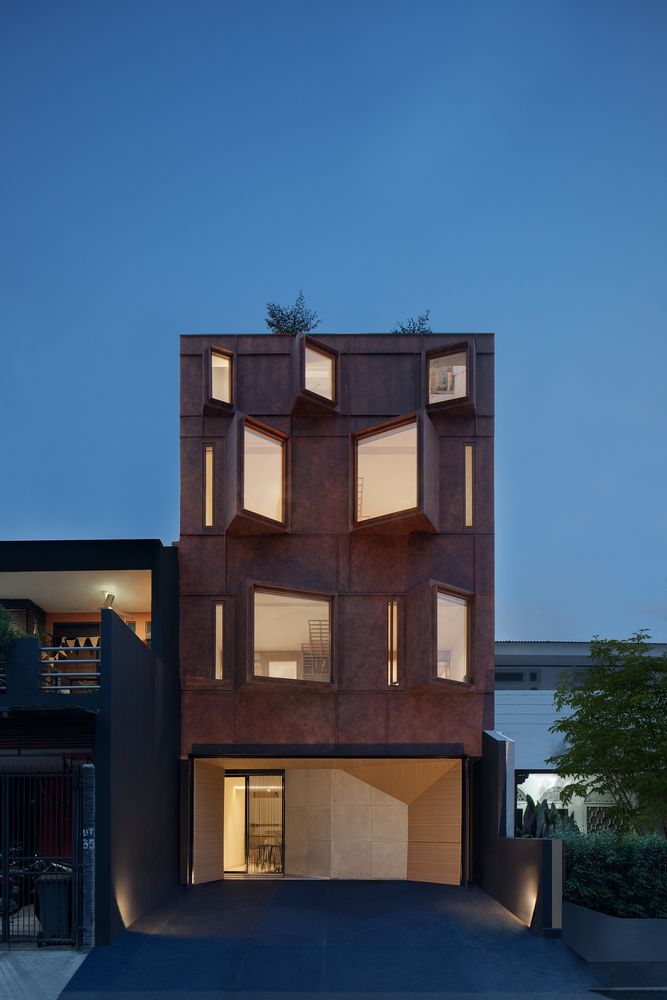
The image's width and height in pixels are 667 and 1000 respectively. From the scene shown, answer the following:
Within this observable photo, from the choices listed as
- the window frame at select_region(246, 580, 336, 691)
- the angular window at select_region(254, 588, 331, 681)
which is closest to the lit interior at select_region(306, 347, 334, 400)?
the window frame at select_region(246, 580, 336, 691)

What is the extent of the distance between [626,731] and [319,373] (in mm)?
10239

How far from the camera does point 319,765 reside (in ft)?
70.6

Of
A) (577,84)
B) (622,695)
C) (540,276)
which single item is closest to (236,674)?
(622,695)

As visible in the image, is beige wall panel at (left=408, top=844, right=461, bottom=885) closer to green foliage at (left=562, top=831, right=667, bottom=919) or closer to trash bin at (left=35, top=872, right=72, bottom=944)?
green foliage at (left=562, top=831, right=667, bottom=919)

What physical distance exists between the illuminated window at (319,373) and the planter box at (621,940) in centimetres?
1143

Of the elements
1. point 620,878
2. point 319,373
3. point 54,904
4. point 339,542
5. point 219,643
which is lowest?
point 620,878

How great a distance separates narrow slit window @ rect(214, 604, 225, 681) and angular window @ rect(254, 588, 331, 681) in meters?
1.17

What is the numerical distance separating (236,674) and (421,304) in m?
184

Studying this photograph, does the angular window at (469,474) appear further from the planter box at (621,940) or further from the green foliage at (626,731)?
the planter box at (621,940)

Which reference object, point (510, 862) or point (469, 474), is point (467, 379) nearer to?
point (469, 474)

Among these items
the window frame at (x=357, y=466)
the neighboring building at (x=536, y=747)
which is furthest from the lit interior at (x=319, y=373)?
the neighboring building at (x=536, y=747)

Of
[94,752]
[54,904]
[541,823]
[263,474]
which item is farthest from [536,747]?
[54,904]

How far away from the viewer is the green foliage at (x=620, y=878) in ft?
55.5

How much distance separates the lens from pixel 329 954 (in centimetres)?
1462
